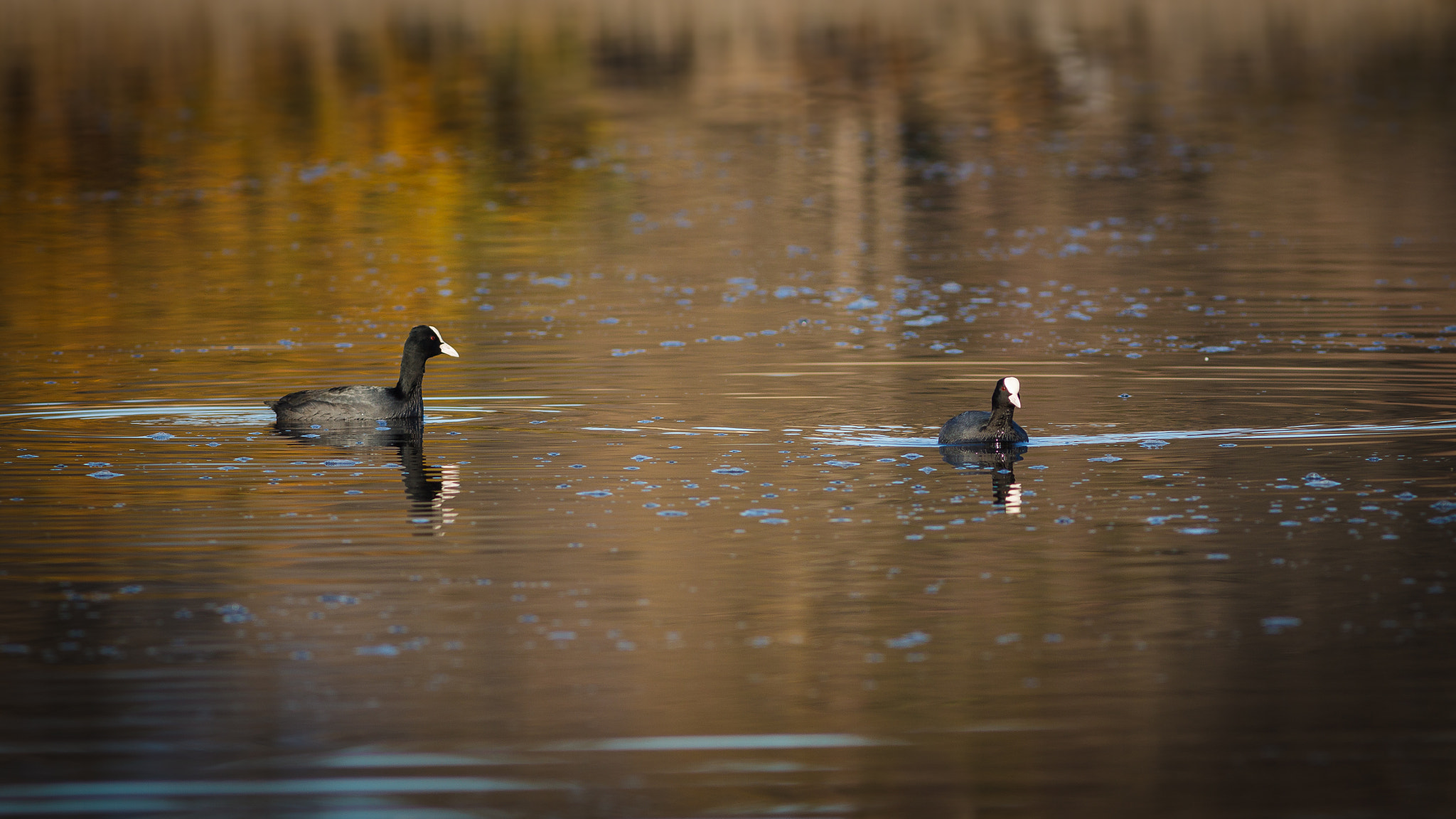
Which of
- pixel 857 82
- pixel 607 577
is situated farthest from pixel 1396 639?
pixel 857 82

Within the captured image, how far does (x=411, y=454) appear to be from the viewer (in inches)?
743

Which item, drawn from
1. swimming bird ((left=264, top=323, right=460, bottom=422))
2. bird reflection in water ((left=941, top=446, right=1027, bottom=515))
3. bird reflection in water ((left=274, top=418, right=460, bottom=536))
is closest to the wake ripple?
bird reflection in water ((left=941, top=446, right=1027, bottom=515))

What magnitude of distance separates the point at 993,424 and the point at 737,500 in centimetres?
290

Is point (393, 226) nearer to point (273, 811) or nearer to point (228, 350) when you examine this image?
point (228, 350)

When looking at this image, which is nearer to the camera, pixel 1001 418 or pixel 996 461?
pixel 996 461

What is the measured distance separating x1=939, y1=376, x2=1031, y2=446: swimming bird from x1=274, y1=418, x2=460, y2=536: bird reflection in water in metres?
4.17

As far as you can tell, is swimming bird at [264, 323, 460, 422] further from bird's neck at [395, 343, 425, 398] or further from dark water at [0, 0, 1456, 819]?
dark water at [0, 0, 1456, 819]

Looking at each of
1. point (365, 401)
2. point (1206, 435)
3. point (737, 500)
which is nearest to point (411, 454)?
point (365, 401)

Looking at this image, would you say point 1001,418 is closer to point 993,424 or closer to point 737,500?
point 993,424

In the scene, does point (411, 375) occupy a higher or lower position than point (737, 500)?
higher

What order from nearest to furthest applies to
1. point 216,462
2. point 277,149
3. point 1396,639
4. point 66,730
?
point 66,730 → point 1396,639 → point 216,462 → point 277,149

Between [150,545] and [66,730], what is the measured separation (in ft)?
14.5

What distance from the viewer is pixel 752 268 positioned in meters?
33.5

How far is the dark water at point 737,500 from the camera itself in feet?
33.3
